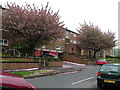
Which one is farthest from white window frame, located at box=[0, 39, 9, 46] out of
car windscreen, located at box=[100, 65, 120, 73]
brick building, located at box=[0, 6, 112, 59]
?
car windscreen, located at box=[100, 65, 120, 73]

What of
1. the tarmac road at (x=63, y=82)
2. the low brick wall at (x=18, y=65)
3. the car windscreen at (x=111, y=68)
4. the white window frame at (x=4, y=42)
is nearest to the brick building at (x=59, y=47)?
the white window frame at (x=4, y=42)

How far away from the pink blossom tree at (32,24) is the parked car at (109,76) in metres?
14.0

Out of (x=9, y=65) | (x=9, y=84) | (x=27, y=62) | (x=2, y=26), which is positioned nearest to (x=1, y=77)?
(x=9, y=84)

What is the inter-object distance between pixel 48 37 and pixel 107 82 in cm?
1508

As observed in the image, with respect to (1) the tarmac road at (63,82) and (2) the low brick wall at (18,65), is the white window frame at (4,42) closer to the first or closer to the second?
(2) the low brick wall at (18,65)

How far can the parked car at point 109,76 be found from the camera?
26.7 ft

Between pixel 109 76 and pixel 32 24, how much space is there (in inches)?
599

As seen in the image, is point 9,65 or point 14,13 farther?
point 14,13

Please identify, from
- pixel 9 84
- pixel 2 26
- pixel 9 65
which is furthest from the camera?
pixel 2 26

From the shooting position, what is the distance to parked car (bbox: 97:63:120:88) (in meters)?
8.13

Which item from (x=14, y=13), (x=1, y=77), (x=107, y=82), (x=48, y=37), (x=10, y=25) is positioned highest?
(x=14, y=13)

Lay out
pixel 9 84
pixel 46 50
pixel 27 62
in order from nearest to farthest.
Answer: pixel 9 84, pixel 27 62, pixel 46 50

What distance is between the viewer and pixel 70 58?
123ft

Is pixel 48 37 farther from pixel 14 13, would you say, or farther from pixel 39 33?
pixel 14 13
